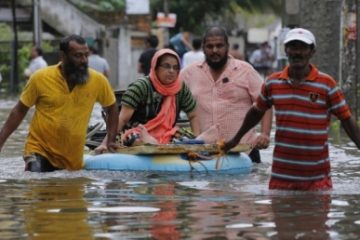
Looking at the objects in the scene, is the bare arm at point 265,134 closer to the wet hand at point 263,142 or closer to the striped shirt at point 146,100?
the wet hand at point 263,142

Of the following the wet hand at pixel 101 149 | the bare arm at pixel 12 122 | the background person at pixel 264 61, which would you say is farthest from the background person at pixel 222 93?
the background person at pixel 264 61

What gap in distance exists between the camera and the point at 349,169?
42.5 ft

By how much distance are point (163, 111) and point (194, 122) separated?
1.42ft

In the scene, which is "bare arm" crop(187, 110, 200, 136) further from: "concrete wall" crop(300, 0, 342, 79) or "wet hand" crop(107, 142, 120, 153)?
"concrete wall" crop(300, 0, 342, 79)

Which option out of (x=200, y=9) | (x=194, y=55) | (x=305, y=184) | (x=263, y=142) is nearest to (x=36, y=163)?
(x=263, y=142)

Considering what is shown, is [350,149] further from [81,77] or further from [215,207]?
[215,207]

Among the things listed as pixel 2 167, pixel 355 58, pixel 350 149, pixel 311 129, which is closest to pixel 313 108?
Answer: pixel 311 129

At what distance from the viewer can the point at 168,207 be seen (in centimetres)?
917

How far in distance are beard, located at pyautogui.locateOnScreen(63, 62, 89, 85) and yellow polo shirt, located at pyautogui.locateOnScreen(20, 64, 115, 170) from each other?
0.06 meters

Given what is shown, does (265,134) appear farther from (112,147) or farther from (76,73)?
(76,73)

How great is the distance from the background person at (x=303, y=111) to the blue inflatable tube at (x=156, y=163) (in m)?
3.06

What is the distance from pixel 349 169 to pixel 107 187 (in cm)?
315

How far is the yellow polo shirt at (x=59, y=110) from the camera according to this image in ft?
38.0


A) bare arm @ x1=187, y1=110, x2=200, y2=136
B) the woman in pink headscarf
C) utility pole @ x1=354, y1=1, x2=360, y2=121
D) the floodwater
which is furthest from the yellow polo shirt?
utility pole @ x1=354, y1=1, x2=360, y2=121
